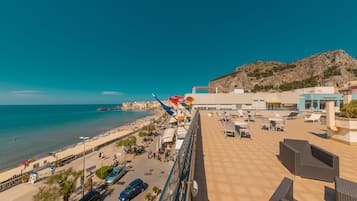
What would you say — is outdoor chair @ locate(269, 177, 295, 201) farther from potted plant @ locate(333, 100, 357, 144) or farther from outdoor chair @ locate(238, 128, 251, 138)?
potted plant @ locate(333, 100, 357, 144)

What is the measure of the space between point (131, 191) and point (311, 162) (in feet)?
30.5

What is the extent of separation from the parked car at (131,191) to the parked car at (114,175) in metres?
2.43

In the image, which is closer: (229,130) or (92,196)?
(229,130)

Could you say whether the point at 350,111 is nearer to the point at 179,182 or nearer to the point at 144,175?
the point at 179,182

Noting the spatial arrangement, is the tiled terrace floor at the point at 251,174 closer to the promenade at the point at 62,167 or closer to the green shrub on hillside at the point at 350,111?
Answer: the green shrub on hillside at the point at 350,111

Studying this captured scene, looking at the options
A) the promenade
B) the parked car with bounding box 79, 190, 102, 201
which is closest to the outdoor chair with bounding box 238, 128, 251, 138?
the parked car with bounding box 79, 190, 102, 201

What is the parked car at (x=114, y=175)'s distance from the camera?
36.0 feet

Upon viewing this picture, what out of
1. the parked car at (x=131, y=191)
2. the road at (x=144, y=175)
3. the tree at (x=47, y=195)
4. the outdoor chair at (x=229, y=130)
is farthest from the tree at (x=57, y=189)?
the outdoor chair at (x=229, y=130)

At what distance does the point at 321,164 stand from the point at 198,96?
77.8 feet

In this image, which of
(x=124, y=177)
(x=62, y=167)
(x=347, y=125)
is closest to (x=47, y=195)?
(x=124, y=177)

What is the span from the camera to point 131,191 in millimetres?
9031

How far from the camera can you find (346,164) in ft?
11.7

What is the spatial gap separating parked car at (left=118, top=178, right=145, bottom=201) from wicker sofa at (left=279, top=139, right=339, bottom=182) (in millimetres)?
8698

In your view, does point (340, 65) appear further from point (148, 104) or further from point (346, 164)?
point (148, 104)
